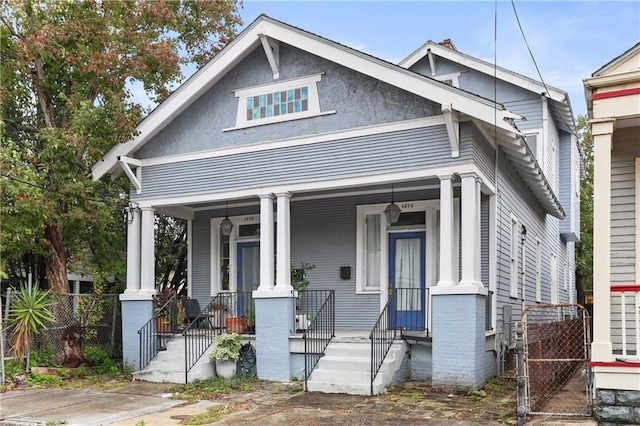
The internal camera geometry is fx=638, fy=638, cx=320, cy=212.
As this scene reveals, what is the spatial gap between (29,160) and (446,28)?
11294 millimetres

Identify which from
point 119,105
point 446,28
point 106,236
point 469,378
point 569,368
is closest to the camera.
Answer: point 469,378

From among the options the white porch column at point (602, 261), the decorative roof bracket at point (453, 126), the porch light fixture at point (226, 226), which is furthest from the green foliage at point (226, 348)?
the white porch column at point (602, 261)

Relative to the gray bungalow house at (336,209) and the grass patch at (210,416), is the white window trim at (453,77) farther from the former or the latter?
the grass patch at (210,416)

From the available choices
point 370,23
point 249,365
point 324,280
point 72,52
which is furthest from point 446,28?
point 249,365

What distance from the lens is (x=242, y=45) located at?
39.0 ft

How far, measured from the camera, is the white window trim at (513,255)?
13398 mm

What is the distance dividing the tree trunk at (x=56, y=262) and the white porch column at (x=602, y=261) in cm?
1096

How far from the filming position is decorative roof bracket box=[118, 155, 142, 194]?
12812mm

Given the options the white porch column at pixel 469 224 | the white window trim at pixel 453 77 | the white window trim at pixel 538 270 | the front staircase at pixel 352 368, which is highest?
the white window trim at pixel 453 77

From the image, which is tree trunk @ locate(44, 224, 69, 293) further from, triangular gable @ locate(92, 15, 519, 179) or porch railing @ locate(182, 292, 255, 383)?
porch railing @ locate(182, 292, 255, 383)

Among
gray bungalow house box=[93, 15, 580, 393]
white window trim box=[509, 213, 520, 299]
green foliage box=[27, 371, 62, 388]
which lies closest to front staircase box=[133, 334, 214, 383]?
gray bungalow house box=[93, 15, 580, 393]

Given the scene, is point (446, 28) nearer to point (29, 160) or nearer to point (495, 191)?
point (495, 191)

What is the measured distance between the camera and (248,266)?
14500mm

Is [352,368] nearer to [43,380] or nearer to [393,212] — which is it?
[393,212]
